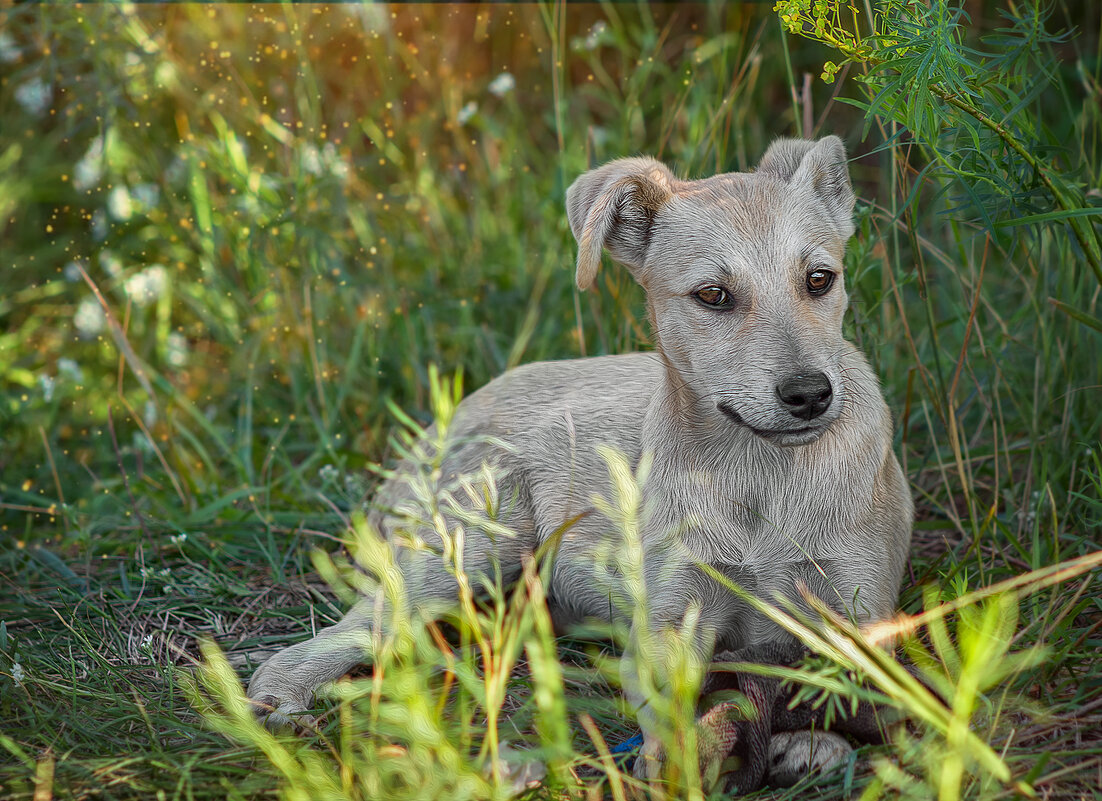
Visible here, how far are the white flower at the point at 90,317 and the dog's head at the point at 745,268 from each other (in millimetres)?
2740

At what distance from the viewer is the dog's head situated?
2686 millimetres

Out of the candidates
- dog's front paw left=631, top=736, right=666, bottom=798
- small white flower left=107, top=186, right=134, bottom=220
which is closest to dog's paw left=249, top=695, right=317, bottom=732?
dog's front paw left=631, top=736, right=666, bottom=798

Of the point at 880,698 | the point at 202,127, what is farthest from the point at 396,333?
the point at 880,698

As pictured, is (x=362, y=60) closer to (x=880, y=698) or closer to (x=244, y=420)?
(x=244, y=420)

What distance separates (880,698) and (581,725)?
0.92 metres

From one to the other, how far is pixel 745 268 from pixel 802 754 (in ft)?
4.13

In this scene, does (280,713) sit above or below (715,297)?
below

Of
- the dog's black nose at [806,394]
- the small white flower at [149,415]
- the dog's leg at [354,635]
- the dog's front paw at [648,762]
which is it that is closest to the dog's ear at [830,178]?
the dog's black nose at [806,394]

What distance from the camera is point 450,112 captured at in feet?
17.2

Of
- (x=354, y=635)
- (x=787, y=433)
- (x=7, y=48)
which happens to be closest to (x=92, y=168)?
(x=7, y=48)

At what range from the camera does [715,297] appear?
9.63 ft

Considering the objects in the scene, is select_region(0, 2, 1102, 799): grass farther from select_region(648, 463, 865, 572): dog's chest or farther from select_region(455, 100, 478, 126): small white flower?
select_region(648, 463, 865, 572): dog's chest

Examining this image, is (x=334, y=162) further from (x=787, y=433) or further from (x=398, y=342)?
(x=787, y=433)

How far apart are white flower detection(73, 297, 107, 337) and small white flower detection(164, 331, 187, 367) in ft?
1.00
